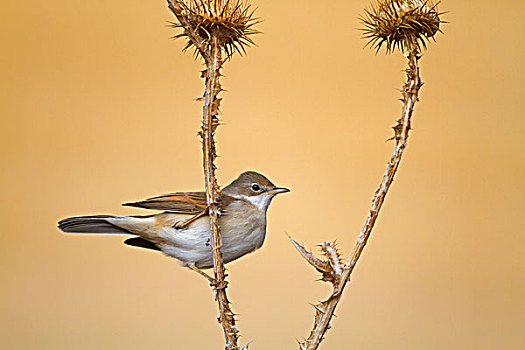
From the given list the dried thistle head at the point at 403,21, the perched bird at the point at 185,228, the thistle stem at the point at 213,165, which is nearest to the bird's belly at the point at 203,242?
the perched bird at the point at 185,228

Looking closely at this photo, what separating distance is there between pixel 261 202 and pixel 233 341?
0.46 meters

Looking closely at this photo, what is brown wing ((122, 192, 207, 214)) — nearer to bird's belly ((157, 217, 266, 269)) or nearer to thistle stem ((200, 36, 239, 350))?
bird's belly ((157, 217, 266, 269))

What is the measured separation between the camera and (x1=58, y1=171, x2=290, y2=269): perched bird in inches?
41.5

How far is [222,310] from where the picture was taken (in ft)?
2.68

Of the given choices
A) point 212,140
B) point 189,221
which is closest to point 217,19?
point 212,140

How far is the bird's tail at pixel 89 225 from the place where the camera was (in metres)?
1.00

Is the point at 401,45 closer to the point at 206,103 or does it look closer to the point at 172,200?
the point at 206,103

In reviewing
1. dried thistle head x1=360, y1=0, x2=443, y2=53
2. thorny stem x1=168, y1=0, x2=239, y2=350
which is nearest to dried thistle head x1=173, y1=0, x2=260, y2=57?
thorny stem x1=168, y1=0, x2=239, y2=350

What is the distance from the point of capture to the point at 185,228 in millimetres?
1082

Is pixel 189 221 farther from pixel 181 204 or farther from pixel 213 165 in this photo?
pixel 213 165

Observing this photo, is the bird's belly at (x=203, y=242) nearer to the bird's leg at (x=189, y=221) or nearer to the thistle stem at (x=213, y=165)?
the bird's leg at (x=189, y=221)

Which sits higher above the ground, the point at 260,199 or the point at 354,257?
the point at 260,199

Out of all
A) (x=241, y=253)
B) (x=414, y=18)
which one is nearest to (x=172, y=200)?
(x=241, y=253)

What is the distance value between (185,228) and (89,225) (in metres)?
0.18
